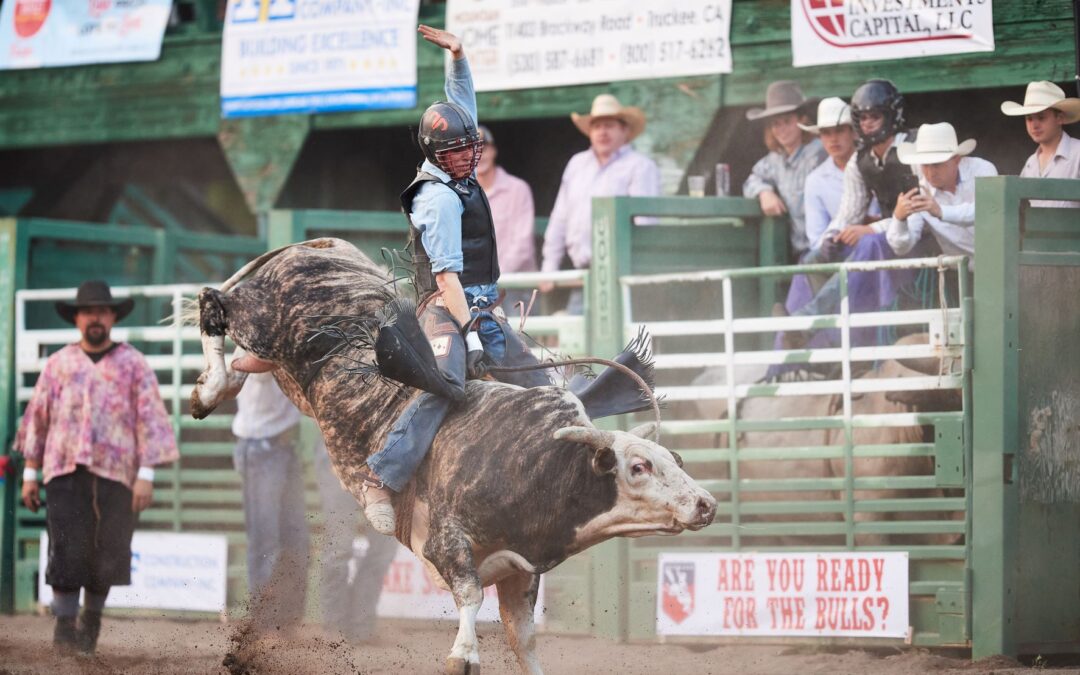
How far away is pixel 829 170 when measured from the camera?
8.41 meters

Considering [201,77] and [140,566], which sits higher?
[201,77]

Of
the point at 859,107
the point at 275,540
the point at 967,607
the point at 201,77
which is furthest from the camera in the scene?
the point at 201,77

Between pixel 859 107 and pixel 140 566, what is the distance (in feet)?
18.7

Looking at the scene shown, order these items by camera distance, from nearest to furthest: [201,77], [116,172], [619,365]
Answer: [619,365] < [201,77] < [116,172]

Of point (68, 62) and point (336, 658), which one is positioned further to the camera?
point (68, 62)

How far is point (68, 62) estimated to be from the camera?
12031 mm

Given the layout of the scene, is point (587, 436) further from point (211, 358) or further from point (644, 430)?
point (211, 358)

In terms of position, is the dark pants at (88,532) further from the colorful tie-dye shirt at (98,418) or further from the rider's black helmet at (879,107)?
the rider's black helmet at (879,107)

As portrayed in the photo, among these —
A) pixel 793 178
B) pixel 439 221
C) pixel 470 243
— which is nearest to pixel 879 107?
pixel 793 178

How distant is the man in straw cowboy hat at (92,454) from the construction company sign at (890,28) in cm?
464

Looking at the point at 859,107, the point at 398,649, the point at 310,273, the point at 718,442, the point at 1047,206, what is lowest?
the point at 398,649

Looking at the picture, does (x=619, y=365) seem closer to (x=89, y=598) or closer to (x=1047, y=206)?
(x=1047, y=206)

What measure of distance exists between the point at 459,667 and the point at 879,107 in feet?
14.4

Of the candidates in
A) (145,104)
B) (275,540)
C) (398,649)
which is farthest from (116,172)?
(398,649)
